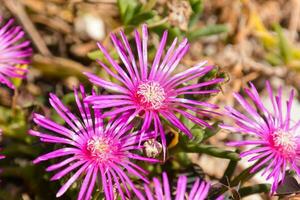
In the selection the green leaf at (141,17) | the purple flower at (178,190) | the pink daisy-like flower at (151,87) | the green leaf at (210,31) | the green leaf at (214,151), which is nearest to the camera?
the purple flower at (178,190)

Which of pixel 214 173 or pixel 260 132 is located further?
pixel 214 173

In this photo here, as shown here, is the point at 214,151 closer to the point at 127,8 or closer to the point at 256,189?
the point at 256,189

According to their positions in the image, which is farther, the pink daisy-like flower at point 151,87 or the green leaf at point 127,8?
the green leaf at point 127,8

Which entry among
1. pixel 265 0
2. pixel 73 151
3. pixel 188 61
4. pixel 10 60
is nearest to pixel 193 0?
pixel 188 61

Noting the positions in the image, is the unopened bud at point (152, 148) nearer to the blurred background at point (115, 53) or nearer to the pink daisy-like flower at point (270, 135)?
the pink daisy-like flower at point (270, 135)

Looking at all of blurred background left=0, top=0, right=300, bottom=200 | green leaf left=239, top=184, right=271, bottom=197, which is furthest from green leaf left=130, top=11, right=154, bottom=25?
green leaf left=239, top=184, right=271, bottom=197

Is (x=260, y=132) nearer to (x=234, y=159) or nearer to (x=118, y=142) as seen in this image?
(x=234, y=159)

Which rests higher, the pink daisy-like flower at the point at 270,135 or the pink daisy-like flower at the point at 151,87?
the pink daisy-like flower at the point at 151,87

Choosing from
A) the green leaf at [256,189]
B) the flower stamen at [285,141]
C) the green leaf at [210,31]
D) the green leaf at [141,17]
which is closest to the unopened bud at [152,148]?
the flower stamen at [285,141]
